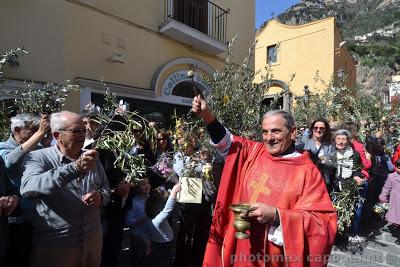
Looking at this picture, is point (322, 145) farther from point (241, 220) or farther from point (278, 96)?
point (241, 220)

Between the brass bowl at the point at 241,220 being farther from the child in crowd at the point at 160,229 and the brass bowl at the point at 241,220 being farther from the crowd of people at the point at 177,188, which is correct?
the child in crowd at the point at 160,229

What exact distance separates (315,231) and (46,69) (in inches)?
247

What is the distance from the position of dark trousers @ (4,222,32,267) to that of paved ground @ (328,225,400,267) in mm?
3890

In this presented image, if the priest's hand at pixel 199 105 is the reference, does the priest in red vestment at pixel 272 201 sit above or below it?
below

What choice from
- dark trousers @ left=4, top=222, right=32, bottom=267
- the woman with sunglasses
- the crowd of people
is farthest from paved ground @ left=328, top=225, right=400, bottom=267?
dark trousers @ left=4, top=222, right=32, bottom=267

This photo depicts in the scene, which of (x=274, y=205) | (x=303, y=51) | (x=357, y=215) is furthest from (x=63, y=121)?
(x=303, y=51)

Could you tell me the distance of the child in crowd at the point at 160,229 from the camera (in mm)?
3842

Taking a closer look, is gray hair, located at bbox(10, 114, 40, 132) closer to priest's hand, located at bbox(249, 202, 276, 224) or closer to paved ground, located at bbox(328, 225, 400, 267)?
priest's hand, located at bbox(249, 202, 276, 224)

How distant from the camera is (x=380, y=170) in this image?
7.98 m

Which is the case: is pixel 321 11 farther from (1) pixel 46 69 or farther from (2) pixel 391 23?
(1) pixel 46 69

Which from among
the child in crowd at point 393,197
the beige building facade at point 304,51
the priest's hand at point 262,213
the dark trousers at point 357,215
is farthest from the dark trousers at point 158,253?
the beige building facade at point 304,51

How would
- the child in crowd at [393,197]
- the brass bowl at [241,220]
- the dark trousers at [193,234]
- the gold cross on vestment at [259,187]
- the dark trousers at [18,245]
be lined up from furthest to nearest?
the child in crowd at [393,197]
the dark trousers at [193,234]
the dark trousers at [18,245]
the gold cross on vestment at [259,187]
the brass bowl at [241,220]

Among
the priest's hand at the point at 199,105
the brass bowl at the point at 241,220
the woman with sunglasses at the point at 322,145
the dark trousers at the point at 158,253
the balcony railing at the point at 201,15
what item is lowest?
the dark trousers at the point at 158,253

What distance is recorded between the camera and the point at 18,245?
303cm
